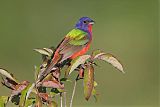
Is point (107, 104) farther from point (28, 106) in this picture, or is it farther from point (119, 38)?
point (28, 106)

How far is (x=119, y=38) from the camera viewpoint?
11.1 meters

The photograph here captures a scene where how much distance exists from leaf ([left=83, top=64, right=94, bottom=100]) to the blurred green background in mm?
4581

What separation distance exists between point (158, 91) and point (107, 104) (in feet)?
3.99

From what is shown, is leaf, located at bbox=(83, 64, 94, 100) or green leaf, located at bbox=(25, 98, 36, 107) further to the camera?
green leaf, located at bbox=(25, 98, 36, 107)

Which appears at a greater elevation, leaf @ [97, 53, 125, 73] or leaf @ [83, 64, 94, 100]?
leaf @ [97, 53, 125, 73]

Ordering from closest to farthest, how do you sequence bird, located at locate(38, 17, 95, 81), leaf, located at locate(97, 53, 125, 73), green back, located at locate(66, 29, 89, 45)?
1. leaf, located at locate(97, 53, 125, 73)
2. bird, located at locate(38, 17, 95, 81)
3. green back, located at locate(66, 29, 89, 45)

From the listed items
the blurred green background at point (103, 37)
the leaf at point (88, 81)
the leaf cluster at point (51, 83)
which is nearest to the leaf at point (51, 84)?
the leaf cluster at point (51, 83)

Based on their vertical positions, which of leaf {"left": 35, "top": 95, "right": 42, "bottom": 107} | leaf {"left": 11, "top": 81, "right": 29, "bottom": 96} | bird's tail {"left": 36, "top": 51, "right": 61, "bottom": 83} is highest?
bird's tail {"left": 36, "top": 51, "right": 61, "bottom": 83}

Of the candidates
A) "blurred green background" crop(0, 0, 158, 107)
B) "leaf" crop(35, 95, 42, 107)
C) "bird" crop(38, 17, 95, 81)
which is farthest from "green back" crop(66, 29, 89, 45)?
"blurred green background" crop(0, 0, 158, 107)

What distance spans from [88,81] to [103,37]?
28.8 feet

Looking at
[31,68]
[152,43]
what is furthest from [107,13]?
[31,68]

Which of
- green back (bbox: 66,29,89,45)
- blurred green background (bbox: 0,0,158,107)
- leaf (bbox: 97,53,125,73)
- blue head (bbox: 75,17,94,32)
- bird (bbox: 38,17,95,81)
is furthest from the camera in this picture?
blurred green background (bbox: 0,0,158,107)

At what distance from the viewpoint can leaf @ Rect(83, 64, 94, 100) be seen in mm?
2162

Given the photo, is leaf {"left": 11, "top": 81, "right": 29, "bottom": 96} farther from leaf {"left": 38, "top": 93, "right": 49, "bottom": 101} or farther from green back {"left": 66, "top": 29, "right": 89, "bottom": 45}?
green back {"left": 66, "top": 29, "right": 89, "bottom": 45}
